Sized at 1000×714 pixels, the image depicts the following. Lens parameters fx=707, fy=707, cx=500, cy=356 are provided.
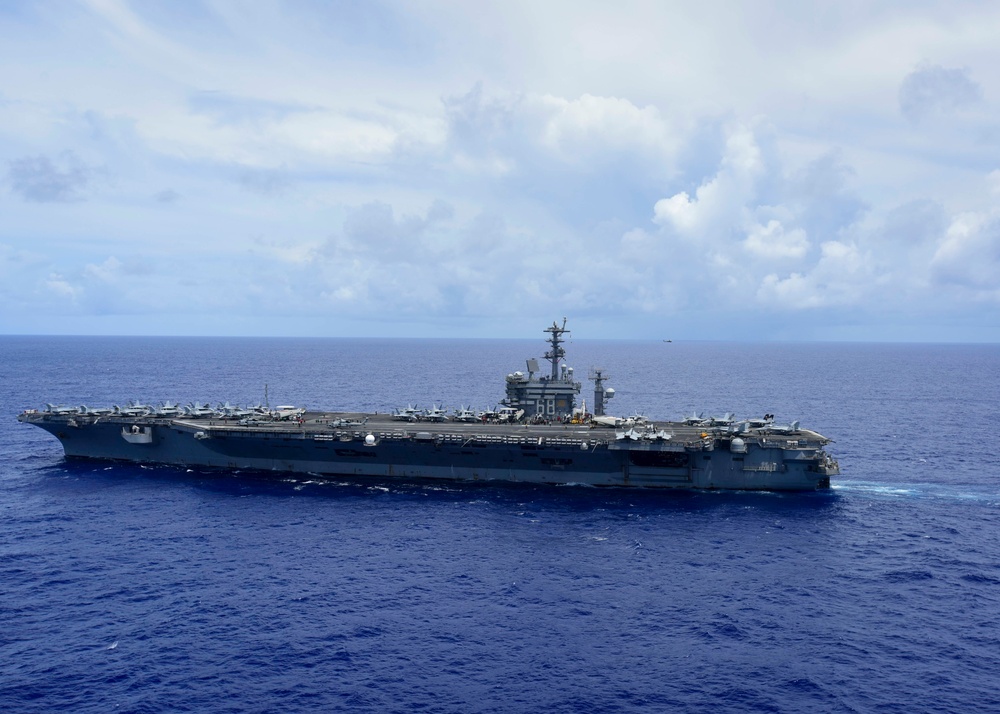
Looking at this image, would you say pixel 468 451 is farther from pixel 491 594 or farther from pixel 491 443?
pixel 491 594

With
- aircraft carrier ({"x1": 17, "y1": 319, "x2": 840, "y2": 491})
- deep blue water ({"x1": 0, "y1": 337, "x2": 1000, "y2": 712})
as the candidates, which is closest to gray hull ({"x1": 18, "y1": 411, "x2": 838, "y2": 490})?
aircraft carrier ({"x1": 17, "y1": 319, "x2": 840, "y2": 491})

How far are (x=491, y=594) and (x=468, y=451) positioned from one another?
1755 cm

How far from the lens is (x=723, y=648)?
2408cm

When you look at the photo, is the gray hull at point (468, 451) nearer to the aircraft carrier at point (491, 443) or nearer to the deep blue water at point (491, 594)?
the aircraft carrier at point (491, 443)

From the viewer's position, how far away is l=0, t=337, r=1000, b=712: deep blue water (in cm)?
2166

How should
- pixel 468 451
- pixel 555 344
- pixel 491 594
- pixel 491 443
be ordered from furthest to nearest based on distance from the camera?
pixel 555 344 → pixel 468 451 → pixel 491 443 → pixel 491 594

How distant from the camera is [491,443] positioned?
4397cm

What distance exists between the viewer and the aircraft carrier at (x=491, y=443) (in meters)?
42.8

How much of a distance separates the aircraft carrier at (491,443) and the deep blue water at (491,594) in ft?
5.20

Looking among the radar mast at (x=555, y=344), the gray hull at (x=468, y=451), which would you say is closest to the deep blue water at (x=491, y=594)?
the gray hull at (x=468, y=451)

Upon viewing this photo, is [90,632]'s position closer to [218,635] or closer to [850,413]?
Result: [218,635]

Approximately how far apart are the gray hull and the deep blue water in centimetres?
152

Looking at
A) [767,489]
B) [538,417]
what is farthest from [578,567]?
[538,417]

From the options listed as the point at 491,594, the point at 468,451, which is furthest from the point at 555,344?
the point at 491,594
